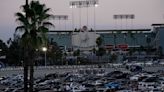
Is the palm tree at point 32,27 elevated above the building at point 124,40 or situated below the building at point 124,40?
below

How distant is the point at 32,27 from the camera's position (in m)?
21.5

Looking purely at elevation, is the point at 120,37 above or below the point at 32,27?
above

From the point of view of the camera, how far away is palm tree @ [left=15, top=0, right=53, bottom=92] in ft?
69.7

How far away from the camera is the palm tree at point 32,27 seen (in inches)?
837

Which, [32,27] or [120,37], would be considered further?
[120,37]

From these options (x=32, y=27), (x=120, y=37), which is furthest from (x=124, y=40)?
(x=32, y=27)

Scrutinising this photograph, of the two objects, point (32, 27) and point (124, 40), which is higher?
point (124, 40)

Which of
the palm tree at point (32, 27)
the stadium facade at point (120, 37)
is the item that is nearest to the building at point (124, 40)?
the stadium facade at point (120, 37)

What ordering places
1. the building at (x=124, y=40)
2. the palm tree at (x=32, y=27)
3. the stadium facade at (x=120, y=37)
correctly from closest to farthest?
the palm tree at (x=32, y=27), the building at (x=124, y=40), the stadium facade at (x=120, y=37)

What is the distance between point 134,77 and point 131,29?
121308 millimetres

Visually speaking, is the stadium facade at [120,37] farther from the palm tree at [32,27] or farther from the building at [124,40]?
the palm tree at [32,27]

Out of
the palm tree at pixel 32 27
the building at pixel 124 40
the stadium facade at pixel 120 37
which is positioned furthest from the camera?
the stadium facade at pixel 120 37

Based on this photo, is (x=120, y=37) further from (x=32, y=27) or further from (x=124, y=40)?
(x=32, y=27)

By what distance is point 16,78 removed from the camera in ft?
204
